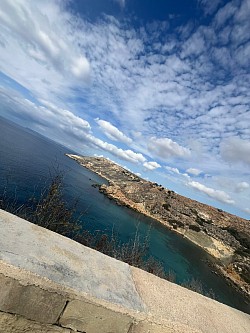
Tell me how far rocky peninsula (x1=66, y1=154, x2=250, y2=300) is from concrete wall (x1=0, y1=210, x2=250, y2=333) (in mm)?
46609

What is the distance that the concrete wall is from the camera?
1.77m

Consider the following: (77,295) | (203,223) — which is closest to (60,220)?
(77,295)

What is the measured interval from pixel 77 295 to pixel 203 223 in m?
71.5

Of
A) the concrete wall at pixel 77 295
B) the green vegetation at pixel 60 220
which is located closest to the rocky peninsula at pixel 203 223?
the green vegetation at pixel 60 220

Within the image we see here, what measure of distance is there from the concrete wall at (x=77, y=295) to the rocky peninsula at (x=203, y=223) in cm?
4661

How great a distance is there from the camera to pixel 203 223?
67.8 m

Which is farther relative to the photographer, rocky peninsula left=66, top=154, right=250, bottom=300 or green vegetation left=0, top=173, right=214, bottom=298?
rocky peninsula left=66, top=154, right=250, bottom=300

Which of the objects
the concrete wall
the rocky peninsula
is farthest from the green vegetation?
the rocky peninsula

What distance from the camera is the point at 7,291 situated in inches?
67.3

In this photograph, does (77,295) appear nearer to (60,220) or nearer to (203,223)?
(60,220)

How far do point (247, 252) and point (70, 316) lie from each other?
61.6 meters

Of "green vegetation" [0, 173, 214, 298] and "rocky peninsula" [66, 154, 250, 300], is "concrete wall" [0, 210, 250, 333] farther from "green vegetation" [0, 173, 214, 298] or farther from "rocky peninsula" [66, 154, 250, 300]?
"rocky peninsula" [66, 154, 250, 300]

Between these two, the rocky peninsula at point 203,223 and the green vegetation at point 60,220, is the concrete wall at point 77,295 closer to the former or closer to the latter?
the green vegetation at point 60,220

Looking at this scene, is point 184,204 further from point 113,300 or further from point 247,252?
point 113,300
